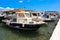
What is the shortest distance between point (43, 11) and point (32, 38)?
15.0 meters

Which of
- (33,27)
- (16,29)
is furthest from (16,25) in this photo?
(33,27)

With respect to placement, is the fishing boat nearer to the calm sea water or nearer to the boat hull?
the boat hull

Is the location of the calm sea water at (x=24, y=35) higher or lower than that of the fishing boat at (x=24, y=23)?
lower

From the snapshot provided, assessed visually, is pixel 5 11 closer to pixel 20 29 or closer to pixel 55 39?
pixel 20 29

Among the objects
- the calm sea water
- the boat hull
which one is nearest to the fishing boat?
the boat hull

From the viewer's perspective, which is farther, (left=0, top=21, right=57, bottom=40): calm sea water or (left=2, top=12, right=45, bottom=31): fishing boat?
(left=2, top=12, right=45, bottom=31): fishing boat

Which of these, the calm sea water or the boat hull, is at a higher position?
the boat hull

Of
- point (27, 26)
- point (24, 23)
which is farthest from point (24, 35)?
point (24, 23)

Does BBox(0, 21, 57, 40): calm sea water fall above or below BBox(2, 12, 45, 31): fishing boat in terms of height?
below

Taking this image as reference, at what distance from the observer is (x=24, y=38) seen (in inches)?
348

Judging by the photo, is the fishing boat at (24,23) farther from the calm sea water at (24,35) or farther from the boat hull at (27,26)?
the calm sea water at (24,35)

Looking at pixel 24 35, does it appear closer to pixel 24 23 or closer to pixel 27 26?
pixel 27 26

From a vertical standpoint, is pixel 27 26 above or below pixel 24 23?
below

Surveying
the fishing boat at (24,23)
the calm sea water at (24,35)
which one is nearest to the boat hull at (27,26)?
the fishing boat at (24,23)
